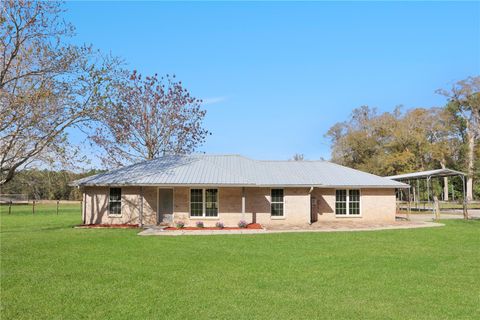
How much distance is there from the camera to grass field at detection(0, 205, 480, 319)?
6.69m

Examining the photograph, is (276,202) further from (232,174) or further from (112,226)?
(112,226)

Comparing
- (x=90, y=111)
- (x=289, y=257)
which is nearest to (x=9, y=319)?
(x=289, y=257)

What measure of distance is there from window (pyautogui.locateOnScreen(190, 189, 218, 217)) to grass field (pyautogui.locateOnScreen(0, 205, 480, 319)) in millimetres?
6974

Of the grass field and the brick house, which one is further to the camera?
the brick house

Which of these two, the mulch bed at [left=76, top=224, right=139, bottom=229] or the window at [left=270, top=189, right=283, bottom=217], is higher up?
the window at [left=270, top=189, right=283, bottom=217]

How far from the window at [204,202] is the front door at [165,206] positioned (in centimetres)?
141

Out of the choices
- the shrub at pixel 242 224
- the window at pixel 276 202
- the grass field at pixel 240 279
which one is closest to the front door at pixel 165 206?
the shrub at pixel 242 224

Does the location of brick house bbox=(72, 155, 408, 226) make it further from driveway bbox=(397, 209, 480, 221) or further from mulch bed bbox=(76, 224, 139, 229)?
driveway bbox=(397, 209, 480, 221)

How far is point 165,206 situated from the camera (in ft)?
75.9

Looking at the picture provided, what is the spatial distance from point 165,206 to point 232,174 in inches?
166

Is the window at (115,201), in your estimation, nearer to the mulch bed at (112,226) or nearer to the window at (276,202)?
the mulch bed at (112,226)

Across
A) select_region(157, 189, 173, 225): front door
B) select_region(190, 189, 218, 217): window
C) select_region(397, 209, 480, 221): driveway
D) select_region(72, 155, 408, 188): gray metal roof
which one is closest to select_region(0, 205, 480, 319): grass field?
select_region(72, 155, 408, 188): gray metal roof

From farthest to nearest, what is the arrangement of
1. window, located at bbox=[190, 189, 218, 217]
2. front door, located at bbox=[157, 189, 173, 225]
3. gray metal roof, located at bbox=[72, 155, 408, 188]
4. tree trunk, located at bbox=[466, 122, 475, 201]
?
tree trunk, located at bbox=[466, 122, 475, 201], front door, located at bbox=[157, 189, 173, 225], window, located at bbox=[190, 189, 218, 217], gray metal roof, located at bbox=[72, 155, 408, 188]

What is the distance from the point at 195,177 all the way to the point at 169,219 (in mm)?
2991
